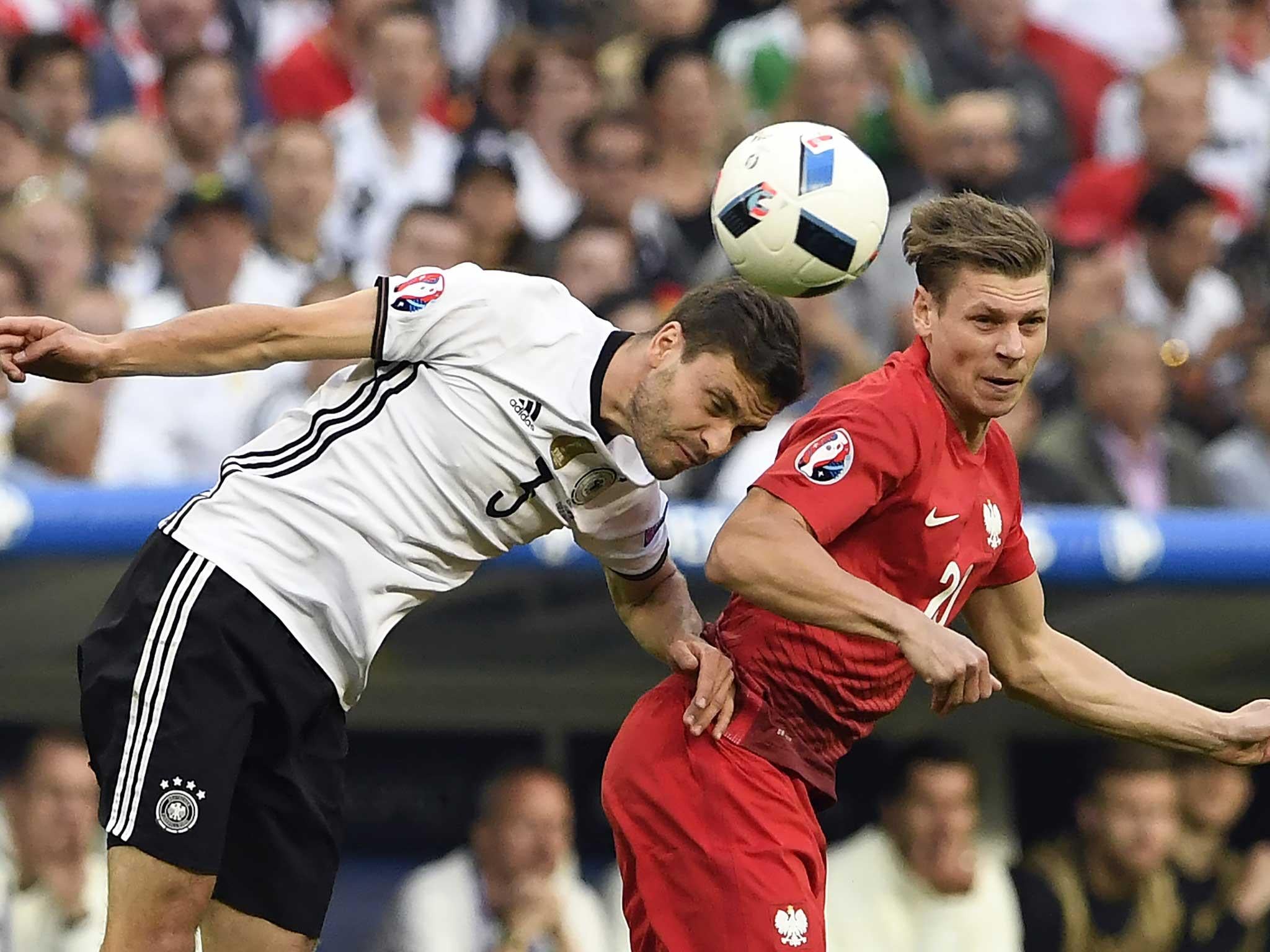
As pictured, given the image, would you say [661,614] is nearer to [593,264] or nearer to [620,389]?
[620,389]

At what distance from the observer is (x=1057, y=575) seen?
6410mm

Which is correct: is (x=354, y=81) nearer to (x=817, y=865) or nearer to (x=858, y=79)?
(x=858, y=79)

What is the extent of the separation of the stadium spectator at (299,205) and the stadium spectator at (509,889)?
95.4 inches

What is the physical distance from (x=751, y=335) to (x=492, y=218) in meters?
4.45

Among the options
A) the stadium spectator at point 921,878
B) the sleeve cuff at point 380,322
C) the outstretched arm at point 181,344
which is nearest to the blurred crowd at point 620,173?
the stadium spectator at point 921,878

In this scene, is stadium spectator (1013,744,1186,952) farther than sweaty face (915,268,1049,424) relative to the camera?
Yes

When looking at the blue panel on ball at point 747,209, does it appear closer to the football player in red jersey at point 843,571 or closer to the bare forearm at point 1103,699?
the football player in red jersey at point 843,571

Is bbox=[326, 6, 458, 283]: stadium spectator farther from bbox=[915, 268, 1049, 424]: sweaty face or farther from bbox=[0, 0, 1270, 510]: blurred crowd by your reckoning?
bbox=[915, 268, 1049, 424]: sweaty face

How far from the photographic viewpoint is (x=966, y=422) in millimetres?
4281

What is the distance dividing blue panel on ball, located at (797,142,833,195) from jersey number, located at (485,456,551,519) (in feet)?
2.87

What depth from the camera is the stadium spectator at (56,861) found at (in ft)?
20.8

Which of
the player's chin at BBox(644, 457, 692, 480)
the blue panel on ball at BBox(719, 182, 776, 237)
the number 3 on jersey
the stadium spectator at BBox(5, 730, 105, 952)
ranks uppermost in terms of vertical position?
the blue panel on ball at BBox(719, 182, 776, 237)

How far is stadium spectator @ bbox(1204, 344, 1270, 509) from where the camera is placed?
820cm

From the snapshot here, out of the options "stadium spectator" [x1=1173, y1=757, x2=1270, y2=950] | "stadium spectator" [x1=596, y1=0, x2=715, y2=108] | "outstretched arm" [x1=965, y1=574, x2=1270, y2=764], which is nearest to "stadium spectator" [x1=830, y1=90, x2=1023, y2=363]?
"stadium spectator" [x1=596, y1=0, x2=715, y2=108]
